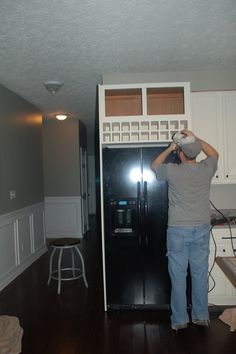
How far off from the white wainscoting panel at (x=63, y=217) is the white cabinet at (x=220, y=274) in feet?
13.5

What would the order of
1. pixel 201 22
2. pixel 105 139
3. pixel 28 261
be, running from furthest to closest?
pixel 28 261 → pixel 105 139 → pixel 201 22

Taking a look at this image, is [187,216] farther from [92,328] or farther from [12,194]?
[12,194]

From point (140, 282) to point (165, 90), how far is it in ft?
6.61

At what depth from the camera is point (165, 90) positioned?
10.7 feet

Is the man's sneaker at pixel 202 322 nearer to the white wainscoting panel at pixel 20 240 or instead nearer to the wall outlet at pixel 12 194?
the white wainscoting panel at pixel 20 240

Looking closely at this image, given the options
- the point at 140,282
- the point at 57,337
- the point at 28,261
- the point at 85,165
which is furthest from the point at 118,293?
the point at 85,165

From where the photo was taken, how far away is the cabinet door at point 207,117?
318 centimetres

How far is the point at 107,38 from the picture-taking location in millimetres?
2607

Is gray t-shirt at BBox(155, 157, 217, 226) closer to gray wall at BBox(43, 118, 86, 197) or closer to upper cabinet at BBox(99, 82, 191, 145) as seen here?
upper cabinet at BBox(99, 82, 191, 145)

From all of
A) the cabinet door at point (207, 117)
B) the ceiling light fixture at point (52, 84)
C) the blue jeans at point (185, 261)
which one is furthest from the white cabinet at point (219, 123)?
the ceiling light fixture at point (52, 84)

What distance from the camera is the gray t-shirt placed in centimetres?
244

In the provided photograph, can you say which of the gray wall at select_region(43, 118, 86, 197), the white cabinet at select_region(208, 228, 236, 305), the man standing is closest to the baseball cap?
the man standing

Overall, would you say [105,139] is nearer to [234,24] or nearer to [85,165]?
[234,24]

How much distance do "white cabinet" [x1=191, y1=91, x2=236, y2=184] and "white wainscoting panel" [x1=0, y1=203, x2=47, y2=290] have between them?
2.64m
